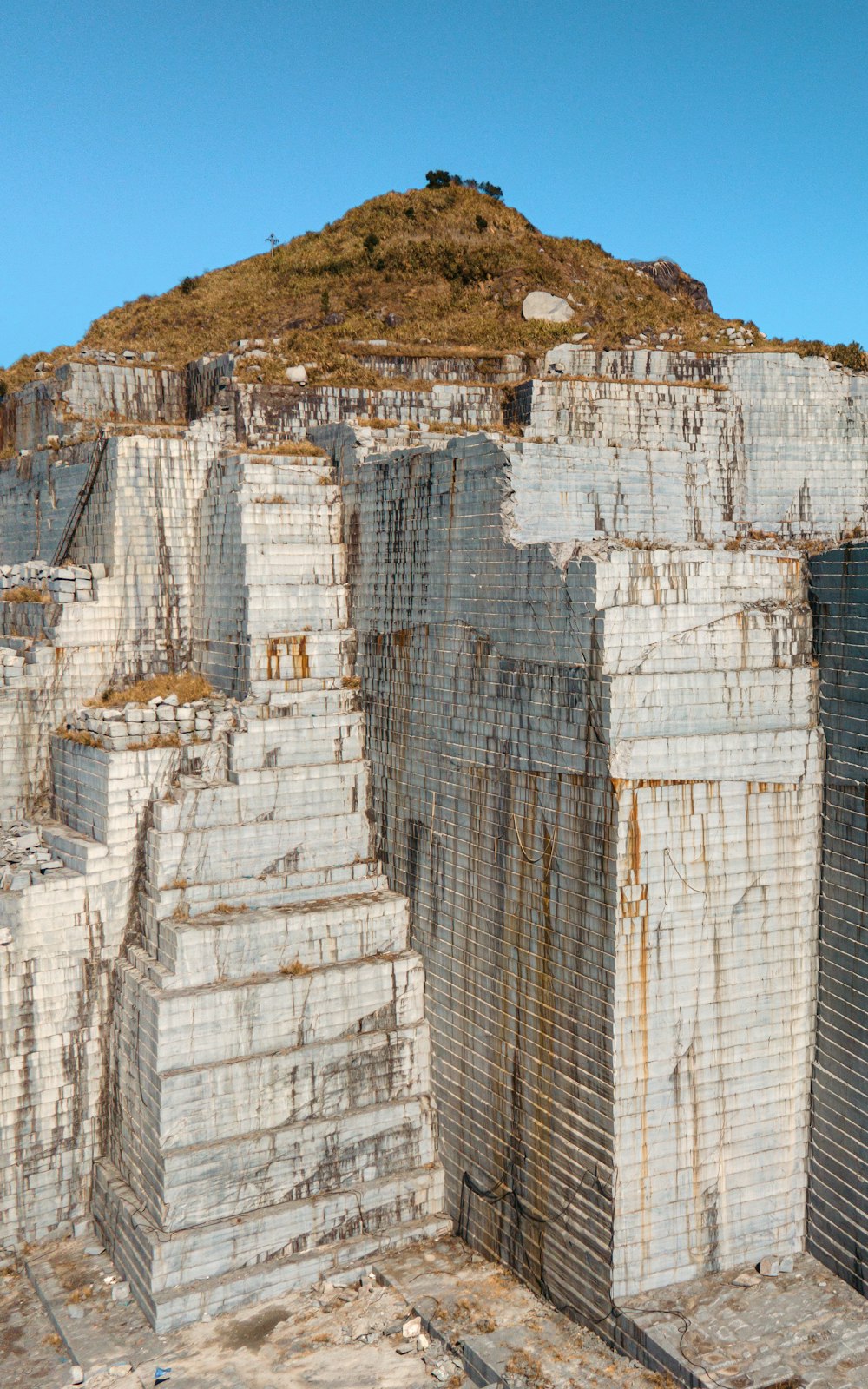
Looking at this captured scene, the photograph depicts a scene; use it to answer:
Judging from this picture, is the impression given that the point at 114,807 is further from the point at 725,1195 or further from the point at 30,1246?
the point at 725,1195

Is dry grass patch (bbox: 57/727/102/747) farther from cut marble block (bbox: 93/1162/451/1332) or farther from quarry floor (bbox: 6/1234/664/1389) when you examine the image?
quarry floor (bbox: 6/1234/664/1389)

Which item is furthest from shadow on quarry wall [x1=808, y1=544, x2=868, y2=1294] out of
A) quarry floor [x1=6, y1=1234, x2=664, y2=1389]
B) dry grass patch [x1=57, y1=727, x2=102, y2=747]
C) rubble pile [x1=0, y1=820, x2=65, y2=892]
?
rubble pile [x1=0, y1=820, x2=65, y2=892]

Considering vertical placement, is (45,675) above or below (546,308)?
below

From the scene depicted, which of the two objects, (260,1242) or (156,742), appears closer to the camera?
(260,1242)

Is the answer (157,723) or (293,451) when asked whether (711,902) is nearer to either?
(157,723)

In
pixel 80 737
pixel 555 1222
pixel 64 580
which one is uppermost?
pixel 64 580

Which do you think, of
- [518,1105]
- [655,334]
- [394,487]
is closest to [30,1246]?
[518,1105]

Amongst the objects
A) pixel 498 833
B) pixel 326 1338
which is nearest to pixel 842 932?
pixel 498 833

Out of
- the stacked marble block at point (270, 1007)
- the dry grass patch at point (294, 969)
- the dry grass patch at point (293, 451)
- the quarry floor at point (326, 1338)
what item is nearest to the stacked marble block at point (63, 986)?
the stacked marble block at point (270, 1007)
